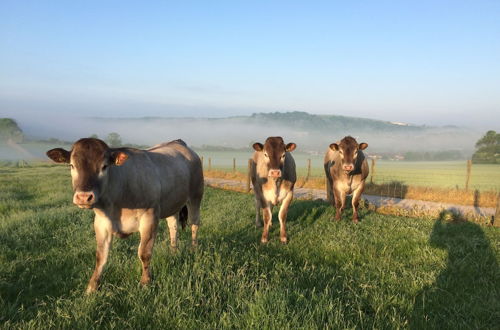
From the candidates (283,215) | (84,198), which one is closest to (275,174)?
(283,215)

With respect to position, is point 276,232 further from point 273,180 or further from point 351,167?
point 351,167

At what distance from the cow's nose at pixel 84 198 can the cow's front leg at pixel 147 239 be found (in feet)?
3.42

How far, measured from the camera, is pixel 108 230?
435 centimetres

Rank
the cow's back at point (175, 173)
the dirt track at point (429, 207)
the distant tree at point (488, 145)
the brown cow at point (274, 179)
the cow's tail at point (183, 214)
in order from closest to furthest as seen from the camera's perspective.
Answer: the cow's back at point (175, 173) → the cow's tail at point (183, 214) → the brown cow at point (274, 179) → the dirt track at point (429, 207) → the distant tree at point (488, 145)

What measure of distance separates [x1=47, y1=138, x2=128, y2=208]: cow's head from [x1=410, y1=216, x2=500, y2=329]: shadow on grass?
3893 mm

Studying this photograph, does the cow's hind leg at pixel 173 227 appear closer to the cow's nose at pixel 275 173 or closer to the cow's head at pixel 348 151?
the cow's nose at pixel 275 173

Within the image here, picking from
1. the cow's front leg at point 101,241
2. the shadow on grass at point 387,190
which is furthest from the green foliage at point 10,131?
the cow's front leg at point 101,241

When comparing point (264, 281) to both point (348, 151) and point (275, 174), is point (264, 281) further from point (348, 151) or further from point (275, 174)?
point (348, 151)

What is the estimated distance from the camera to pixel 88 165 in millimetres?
3742

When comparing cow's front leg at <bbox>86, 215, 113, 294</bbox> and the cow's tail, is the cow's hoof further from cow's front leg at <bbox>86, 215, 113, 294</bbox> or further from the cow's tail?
the cow's tail

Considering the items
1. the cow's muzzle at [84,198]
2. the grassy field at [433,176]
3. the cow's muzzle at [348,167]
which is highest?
the cow's muzzle at [84,198]

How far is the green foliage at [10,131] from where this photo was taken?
532 feet

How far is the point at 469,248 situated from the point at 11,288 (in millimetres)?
8025

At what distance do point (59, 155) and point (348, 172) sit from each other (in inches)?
332
